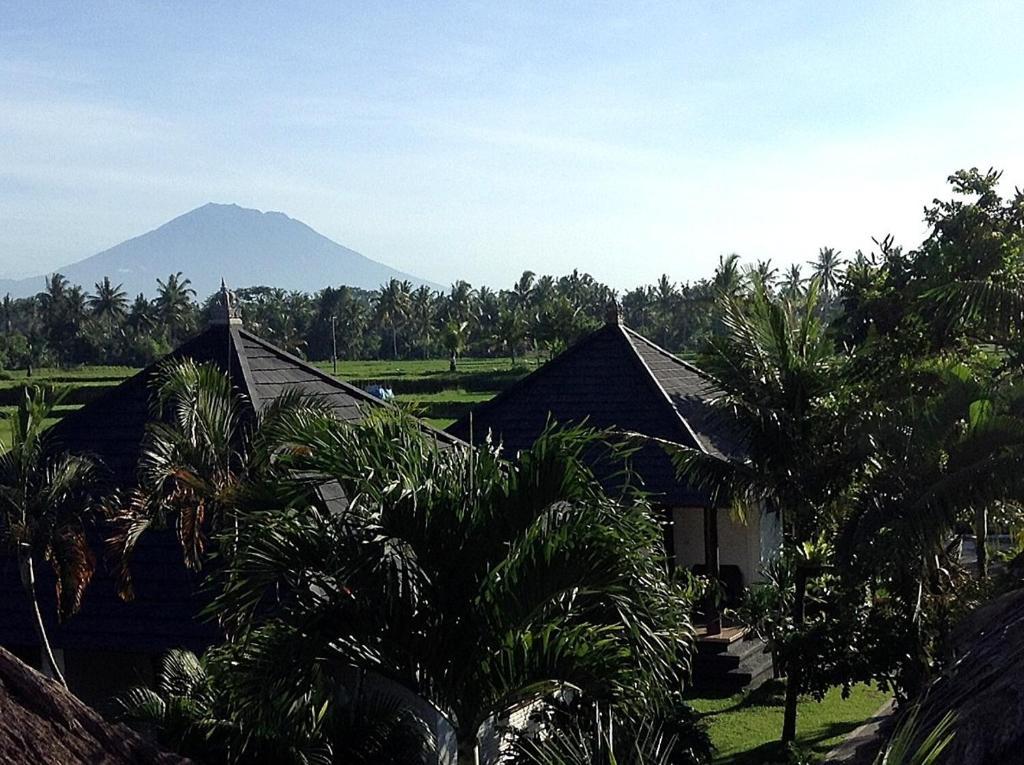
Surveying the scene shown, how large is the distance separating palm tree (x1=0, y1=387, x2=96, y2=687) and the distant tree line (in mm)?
58004

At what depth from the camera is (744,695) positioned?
15.0 m

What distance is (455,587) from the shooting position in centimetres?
649

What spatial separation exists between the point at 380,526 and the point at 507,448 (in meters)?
11.8

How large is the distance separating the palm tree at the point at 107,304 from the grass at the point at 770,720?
271 feet

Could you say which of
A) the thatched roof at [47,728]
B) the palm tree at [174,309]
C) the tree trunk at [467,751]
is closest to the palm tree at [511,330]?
the palm tree at [174,309]

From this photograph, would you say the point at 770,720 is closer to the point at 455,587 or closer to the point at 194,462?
the point at 194,462

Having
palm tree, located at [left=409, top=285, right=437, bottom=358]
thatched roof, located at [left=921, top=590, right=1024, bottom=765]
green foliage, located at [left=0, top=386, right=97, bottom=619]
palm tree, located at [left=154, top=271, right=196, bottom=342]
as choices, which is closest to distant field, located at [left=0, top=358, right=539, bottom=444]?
palm tree, located at [left=154, top=271, right=196, bottom=342]

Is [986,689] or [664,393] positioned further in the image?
[664,393]

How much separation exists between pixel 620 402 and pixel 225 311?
7768mm

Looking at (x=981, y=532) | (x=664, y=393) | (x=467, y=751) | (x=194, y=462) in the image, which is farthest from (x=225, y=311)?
(x=981, y=532)

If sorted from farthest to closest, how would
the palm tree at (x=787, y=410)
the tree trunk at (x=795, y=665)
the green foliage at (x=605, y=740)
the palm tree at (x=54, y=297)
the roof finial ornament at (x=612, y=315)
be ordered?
the palm tree at (x=54, y=297)
the roof finial ornament at (x=612, y=315)
the tree trunk at (x=795, y=665)
the palm tree at (x=787, y=410)
the green foliage at (x=605, y=740)

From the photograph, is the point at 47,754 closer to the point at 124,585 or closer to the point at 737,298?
the point at 124,585

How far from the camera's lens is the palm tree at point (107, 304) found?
90000mm

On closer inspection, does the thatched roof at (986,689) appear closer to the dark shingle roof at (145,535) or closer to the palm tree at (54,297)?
the dark shingle roof at (145,535)
